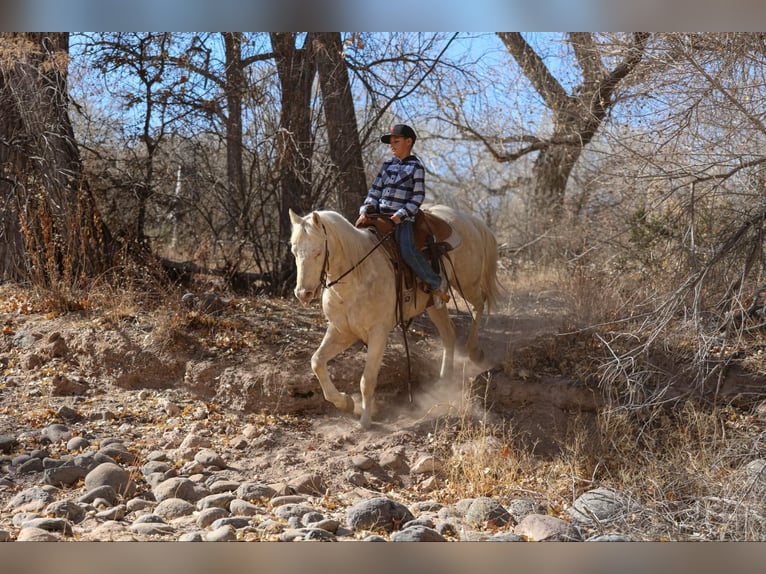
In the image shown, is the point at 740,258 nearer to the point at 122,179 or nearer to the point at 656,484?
the point at 656,484

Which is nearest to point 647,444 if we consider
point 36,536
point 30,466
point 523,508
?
point 523,508

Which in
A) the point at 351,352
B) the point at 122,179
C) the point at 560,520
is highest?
the point at 122,179

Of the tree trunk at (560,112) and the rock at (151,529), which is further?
the tree trunk at (560,112)

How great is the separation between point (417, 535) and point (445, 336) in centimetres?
383

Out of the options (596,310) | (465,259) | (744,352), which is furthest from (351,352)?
(744,352)

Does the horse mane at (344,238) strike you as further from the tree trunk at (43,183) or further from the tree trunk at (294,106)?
the tree trunk at (43,183)

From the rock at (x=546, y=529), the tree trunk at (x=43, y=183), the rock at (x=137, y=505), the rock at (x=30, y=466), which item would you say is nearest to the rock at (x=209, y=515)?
the rock at (x=137, y=505)

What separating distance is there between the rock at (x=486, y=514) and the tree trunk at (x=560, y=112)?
641 centimetres

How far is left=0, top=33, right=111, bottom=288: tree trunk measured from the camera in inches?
377

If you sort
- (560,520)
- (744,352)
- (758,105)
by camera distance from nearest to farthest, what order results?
(560,520) → (758,105) → (744,352)

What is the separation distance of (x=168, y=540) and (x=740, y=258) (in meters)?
5.82

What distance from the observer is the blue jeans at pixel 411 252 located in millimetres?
7453

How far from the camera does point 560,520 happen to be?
17.3 feet

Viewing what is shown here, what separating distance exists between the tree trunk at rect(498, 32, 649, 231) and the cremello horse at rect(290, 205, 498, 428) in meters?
4.21
